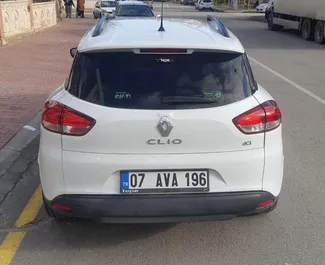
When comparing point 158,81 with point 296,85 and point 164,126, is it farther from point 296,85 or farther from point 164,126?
point 296,85

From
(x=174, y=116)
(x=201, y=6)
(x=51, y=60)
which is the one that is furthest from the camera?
(x=201, y=6)

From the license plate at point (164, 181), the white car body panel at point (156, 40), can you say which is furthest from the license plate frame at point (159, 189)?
the white car body panel at point (156, 40)

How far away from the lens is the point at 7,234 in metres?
3.86

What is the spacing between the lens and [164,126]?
10.4 feet

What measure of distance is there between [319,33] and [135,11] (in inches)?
311

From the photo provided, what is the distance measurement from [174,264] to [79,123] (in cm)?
125

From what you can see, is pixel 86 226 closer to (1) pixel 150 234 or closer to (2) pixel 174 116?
(1) pixel 150 234

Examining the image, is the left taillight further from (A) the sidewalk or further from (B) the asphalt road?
(A) the sidewalk

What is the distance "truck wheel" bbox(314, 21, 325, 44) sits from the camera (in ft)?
63.9

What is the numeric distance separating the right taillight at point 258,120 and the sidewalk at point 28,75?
349cm

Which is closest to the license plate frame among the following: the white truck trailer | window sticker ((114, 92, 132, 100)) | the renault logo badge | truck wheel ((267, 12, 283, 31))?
the renault logo badge

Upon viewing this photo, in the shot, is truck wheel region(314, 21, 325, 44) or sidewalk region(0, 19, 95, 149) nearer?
sidewalk region(0, 19, 95, 149)

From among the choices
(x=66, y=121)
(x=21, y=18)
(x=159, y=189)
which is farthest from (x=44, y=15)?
(x=159, y=189)

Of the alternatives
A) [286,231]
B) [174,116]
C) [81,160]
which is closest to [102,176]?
[81,160]
